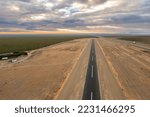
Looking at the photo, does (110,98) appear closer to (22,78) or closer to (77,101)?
(77,101)

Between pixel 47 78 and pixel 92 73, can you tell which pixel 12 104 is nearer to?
pixel 47 78

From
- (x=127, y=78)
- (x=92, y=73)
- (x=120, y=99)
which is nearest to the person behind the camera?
(x=120, y=99)

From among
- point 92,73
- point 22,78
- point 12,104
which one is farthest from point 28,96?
point 92,73

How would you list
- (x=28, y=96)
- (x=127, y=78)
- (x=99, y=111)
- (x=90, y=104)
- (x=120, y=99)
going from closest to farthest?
(x=99, y=111)
(x=90, y=104)
(x=120, y=99)
(x=28, y=96)
(x=127, y=78)

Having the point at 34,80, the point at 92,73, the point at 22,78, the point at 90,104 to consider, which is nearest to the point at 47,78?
the point at 34,80

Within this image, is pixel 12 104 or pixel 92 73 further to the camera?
pixel 92 73

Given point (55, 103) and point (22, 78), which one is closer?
point (55, 103)

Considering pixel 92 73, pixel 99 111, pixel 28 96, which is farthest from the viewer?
pixel 92 73

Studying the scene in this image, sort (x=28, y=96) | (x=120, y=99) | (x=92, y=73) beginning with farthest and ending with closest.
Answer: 1. (x=92, y=73)
2. (x=28, y=96)
3. (x=120, y=99)
